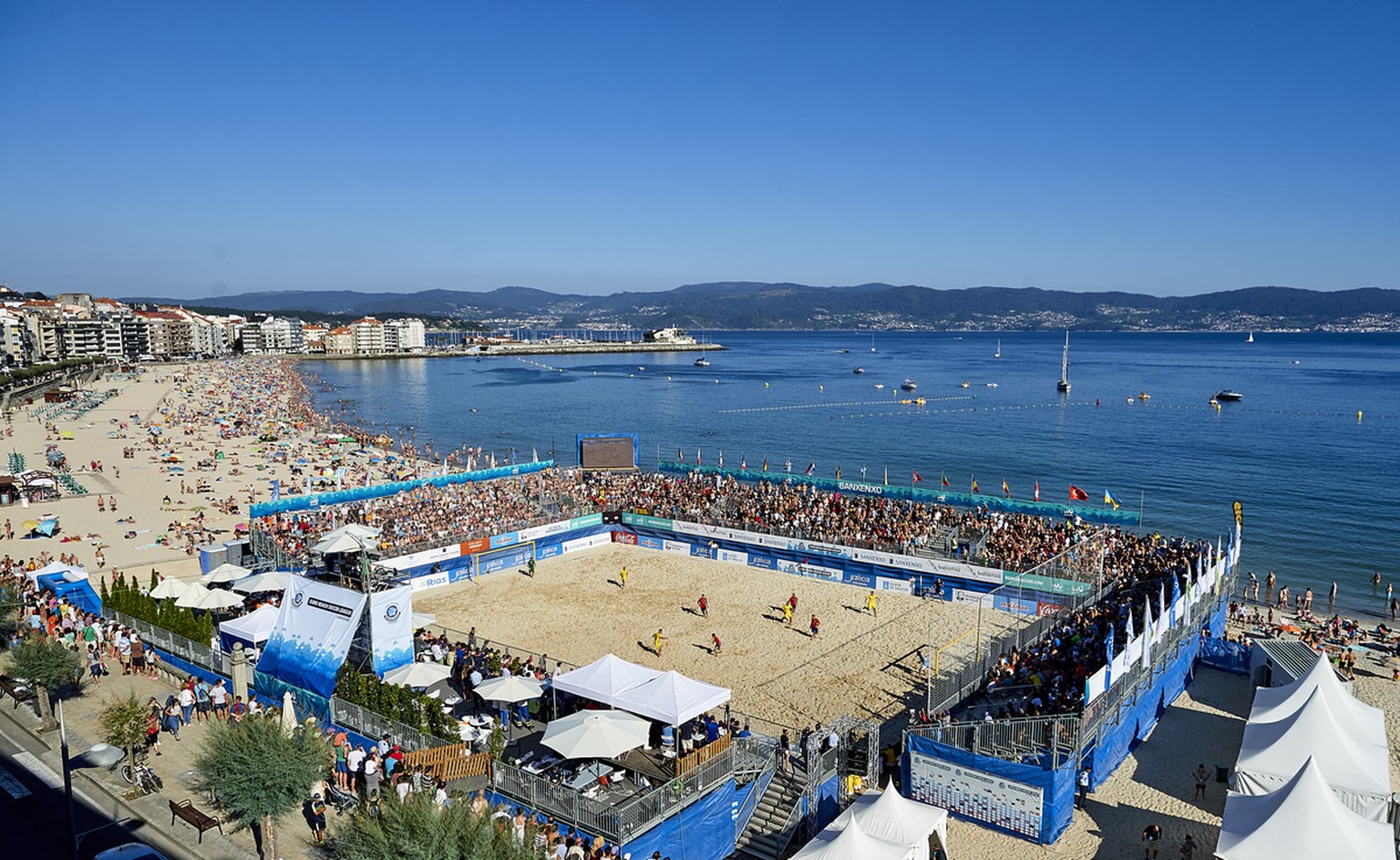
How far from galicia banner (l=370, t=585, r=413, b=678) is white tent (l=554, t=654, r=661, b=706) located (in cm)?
318

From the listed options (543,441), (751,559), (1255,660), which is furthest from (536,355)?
(1255,660)

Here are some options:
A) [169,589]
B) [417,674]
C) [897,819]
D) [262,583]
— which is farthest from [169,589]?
[897,819]

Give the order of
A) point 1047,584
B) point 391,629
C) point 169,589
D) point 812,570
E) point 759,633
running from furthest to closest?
point 812,570
point 1047,584
point 759,633
point 169,589
point 391,629

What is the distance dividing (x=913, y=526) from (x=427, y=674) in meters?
16.1

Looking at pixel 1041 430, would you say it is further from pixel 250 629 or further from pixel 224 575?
pixel 250 629

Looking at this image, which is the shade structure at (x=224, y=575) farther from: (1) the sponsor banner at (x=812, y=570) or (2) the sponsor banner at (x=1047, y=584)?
(2) the sponsor banner at (x=1047, y=584)

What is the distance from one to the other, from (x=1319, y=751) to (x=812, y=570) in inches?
594

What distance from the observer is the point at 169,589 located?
765 inches

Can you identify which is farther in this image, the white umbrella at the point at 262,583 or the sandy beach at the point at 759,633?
the white umbrella at the point at 262,583

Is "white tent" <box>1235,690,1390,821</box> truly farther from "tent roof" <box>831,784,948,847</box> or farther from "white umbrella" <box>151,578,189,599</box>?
"white umbrella" <box>151,578,189,599</box>

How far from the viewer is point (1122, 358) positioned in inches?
6373

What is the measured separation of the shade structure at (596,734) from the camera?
39.9 feet

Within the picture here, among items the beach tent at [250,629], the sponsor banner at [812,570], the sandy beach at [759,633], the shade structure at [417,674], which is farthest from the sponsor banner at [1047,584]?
the beach tent at [250,629]

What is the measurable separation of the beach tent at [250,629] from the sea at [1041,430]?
92.3 ft
